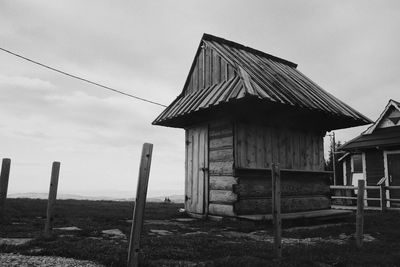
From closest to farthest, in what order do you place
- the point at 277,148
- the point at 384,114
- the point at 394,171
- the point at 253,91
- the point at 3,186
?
the point at 3,186 < the point at 253,91 < the point at 277,148 < the point at 394,171 < the point at 384,114

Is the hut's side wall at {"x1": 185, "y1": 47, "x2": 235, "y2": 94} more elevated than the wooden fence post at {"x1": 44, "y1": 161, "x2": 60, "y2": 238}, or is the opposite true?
the hut's side wall at {"x1": 185, "y1": 47, "x2": 235, "y2": 94}

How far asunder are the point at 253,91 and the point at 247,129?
1.88 m

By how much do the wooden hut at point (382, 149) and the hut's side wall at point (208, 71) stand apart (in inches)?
458

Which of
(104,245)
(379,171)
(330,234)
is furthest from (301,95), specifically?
(379,171)

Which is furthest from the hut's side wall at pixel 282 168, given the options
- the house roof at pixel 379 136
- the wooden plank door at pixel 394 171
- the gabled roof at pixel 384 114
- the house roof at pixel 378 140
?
the gabled roof at pixel 384 114

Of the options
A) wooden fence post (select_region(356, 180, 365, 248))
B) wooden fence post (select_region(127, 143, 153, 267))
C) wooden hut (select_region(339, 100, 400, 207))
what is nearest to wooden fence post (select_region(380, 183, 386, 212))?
wooden hut (select_region(339, 100, 400, 207))

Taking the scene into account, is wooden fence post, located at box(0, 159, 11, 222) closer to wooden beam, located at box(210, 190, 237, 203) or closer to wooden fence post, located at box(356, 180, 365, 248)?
wooden beam, located at box(210, 190, 237, 203)

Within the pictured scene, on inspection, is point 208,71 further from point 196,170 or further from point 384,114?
point 384,114

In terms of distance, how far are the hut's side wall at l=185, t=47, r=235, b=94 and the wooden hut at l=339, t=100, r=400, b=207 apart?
1163 centimetres

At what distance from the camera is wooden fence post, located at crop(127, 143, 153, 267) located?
4086 millimetres

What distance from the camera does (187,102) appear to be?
11469 millimetres

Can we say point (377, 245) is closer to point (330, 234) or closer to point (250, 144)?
point (330, 234)

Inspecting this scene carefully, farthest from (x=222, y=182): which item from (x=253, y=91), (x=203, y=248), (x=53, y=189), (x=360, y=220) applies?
(x=53, y=189)

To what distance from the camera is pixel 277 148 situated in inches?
437
